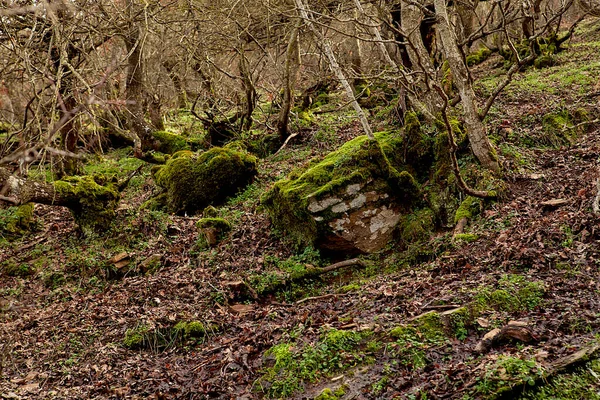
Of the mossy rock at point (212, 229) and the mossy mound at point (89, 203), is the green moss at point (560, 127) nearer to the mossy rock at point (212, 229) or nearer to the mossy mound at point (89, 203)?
the mossy rock at point (212, 229)

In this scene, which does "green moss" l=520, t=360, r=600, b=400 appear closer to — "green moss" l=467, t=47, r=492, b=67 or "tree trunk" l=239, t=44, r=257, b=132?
"tree trunk" l=239, t=44, r=257, b=132

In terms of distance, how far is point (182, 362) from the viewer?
18.2 ft

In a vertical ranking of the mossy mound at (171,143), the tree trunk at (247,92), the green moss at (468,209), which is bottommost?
the green moss at (468,209)

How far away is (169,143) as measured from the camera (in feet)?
43.1

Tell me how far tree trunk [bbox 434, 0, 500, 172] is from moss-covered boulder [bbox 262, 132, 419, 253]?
3.84 feet

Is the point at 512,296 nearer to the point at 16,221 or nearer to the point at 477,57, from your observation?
the point at 16,221

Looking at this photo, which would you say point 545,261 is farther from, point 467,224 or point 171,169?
point 171,169

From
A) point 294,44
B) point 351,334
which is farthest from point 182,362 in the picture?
point 294,44

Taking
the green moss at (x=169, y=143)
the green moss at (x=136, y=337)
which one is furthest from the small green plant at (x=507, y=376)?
the green moss at (x=169, y=143)

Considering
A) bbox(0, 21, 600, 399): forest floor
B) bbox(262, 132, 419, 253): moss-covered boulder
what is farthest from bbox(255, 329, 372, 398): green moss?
bbox(262, 132, 419, 253): moss-covered boulder

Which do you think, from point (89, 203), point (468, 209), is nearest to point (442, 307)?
point (468, 209)

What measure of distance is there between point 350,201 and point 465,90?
241cm

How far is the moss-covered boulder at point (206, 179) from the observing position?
393 inches

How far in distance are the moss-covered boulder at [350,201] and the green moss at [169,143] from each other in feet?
18.7
